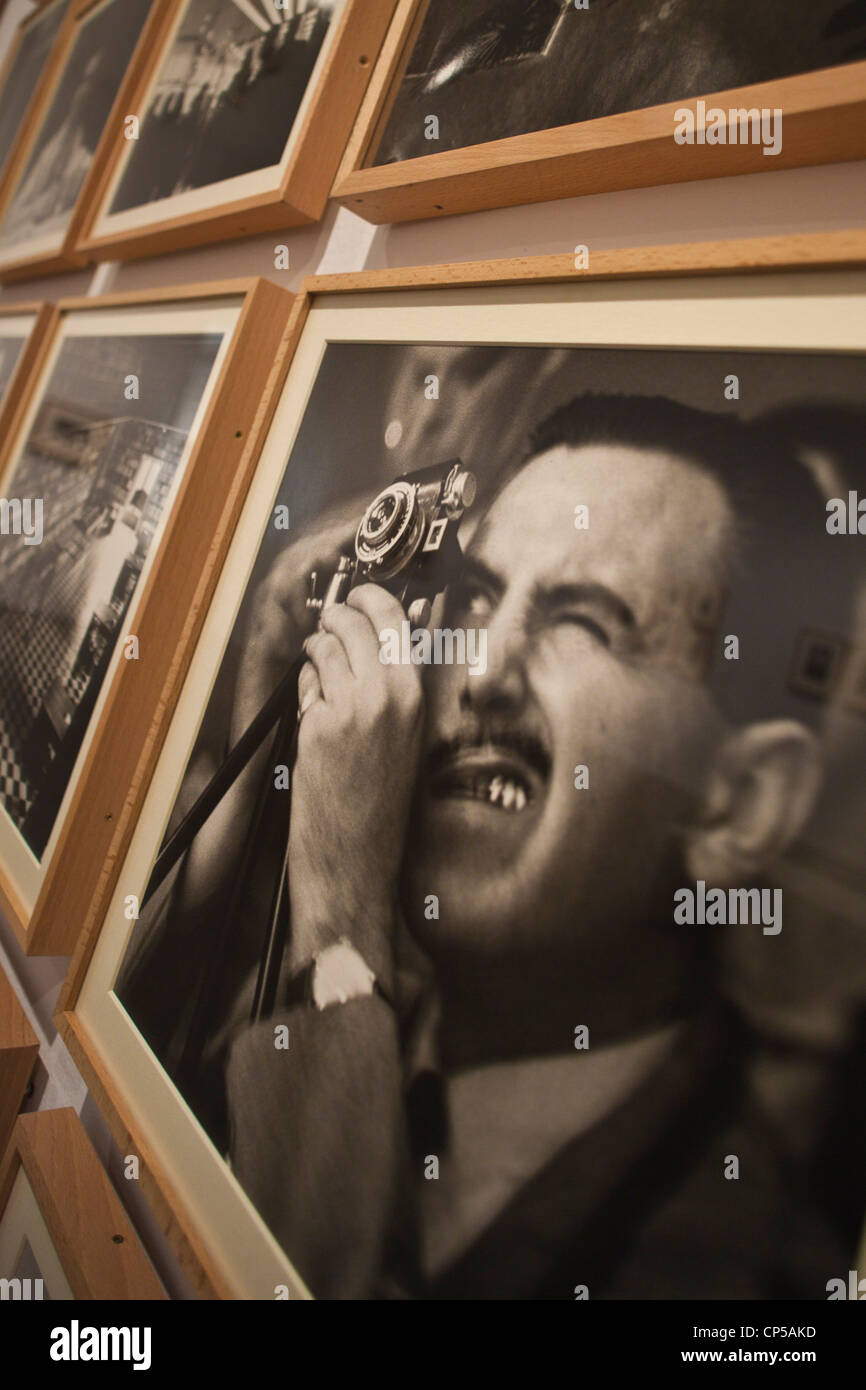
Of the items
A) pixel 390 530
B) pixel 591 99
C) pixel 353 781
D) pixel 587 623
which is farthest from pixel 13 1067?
pixel 591 99

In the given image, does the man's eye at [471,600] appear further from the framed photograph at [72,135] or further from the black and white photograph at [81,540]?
the framed photograph at [72,135]

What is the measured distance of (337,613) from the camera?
2.71 ft

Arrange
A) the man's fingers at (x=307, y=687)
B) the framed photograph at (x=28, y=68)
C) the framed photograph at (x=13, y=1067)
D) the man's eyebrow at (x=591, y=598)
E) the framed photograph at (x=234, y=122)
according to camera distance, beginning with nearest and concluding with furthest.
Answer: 1. the man's eyebrow at (x=591, y=598)
2. the man's fingers at (x=307, y=687)
3. the framed photograph at (x=234, y=122)
4. the framed photograph at (x=13, y=1067)
5. the framed photograph at (x=28, y=68)

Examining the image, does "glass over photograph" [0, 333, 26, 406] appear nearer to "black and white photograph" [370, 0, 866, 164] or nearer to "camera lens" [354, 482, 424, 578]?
"black and white photograph" [370, 0, 866, 164]

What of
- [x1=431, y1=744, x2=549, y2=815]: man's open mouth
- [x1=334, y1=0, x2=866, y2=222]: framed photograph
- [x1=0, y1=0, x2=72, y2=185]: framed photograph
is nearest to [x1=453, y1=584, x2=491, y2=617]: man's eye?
[x1=431, y1=744, x2=549, y2=815]: man's open mouth

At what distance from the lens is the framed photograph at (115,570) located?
1071 mm

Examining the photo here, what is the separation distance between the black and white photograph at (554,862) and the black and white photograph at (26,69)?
1879 millimetres

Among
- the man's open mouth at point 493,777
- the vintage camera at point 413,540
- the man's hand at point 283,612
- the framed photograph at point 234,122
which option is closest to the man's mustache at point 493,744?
the man's open mouth at point 493,777

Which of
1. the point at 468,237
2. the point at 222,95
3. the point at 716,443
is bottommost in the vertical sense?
the point at 716,443

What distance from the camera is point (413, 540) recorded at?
A: 0.77m

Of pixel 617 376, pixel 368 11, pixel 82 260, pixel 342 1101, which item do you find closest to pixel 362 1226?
pixel 342 1101

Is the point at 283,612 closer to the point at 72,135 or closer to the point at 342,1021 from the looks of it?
the point at 342,1021

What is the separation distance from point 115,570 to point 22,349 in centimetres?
87

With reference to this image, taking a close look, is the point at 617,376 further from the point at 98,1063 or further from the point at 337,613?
the point at 98,1063
